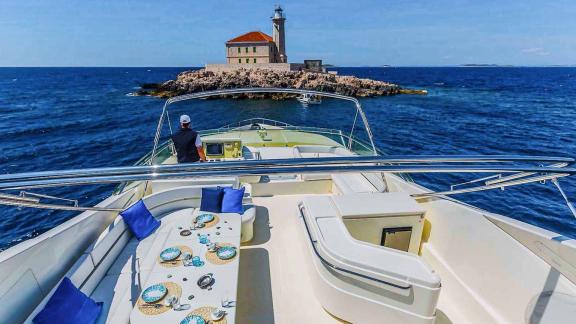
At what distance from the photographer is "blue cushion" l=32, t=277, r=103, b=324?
232 centimetres

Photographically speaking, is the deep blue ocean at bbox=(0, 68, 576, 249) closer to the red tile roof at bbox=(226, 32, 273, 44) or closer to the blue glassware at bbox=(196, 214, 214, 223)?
the blue glassware at bbox=(196, 214, 214, 223)

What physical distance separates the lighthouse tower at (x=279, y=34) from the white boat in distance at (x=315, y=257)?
64063mm

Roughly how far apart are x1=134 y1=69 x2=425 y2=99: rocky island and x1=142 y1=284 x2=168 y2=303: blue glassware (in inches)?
1778

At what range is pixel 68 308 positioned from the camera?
2.42 meters

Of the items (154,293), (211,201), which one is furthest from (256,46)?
(154,293)

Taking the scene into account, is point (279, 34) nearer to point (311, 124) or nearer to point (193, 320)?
point (311, 124)

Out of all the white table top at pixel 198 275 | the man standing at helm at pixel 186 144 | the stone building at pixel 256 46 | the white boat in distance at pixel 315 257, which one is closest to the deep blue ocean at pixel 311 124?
the man standing at helm at pixel 186 144

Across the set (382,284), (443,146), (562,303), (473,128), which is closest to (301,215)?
(382,284)

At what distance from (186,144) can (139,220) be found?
1.64 m

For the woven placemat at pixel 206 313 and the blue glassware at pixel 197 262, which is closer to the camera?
the woven placemat at pixel 206 313

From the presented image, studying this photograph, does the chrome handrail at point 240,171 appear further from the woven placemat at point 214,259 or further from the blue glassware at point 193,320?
the woven placemat at point 214,259

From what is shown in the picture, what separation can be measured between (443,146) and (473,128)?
8328 mm

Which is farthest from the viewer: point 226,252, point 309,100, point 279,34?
point 279,34

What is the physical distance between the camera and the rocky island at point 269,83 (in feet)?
161
